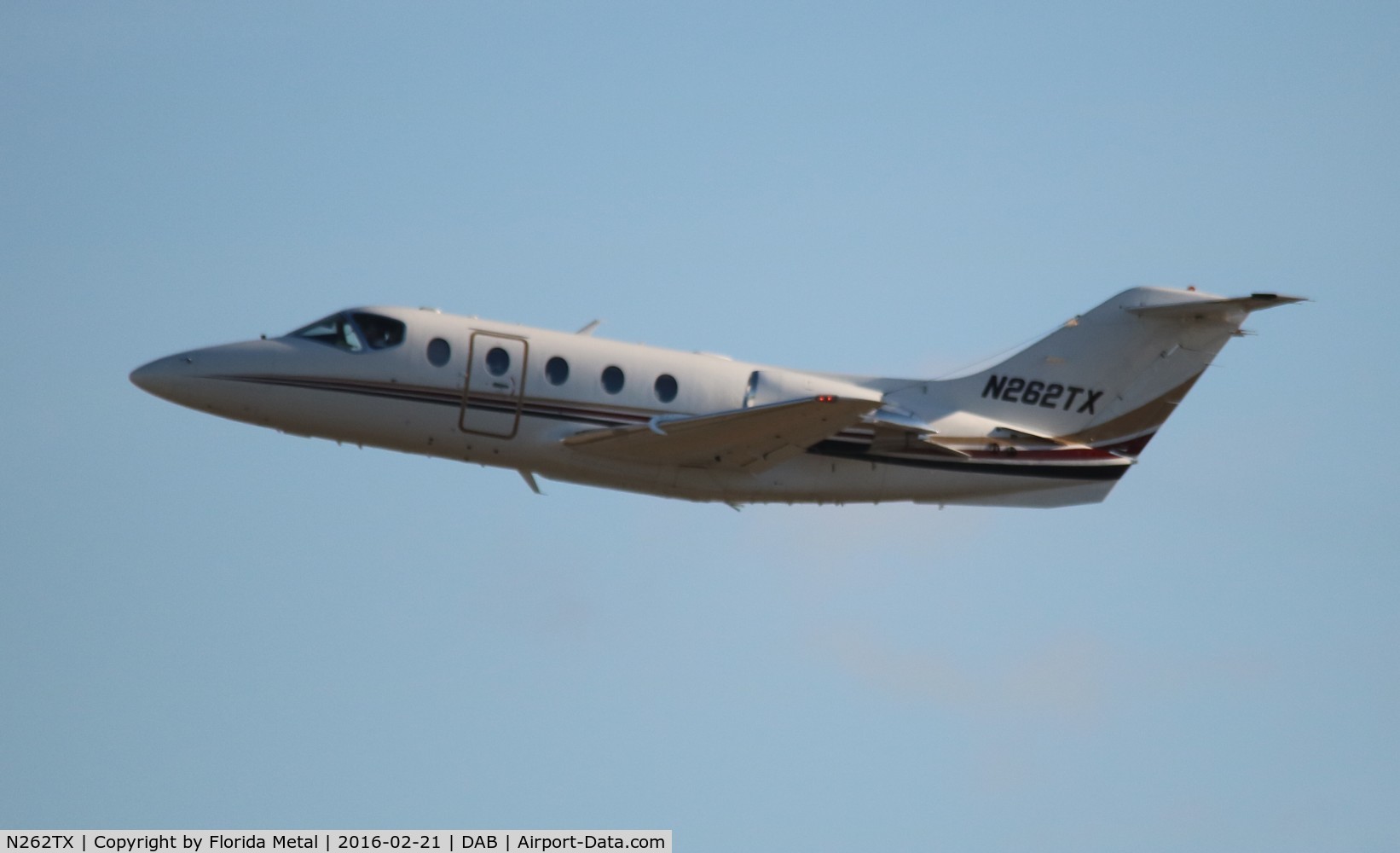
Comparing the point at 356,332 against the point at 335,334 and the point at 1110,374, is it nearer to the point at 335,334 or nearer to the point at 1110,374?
the point at 335,334

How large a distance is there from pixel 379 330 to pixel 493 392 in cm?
236

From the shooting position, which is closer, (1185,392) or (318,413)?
(318,413)

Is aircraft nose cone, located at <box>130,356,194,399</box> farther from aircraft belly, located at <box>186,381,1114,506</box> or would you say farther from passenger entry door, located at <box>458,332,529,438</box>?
passenger entry door, located at <box>458,332,529,438</box>

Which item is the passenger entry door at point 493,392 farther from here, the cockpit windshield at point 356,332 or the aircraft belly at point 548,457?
the cockpit windshield at point 356,332

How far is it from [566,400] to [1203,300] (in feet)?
37.8

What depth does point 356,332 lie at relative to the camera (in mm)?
29969

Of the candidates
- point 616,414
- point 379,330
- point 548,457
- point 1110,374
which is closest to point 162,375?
point 379,330

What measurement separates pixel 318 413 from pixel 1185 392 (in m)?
15.4

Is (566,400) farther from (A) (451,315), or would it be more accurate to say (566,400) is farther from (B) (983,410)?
(B) (983,410)

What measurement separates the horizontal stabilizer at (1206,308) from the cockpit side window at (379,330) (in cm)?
1304

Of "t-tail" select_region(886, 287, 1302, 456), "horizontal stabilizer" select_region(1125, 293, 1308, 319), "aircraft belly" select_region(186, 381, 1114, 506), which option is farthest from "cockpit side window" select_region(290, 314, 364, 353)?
"horizontal stabilizer" select_region(1125, 293, 1308, 319)

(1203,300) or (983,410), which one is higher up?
(1203,300)

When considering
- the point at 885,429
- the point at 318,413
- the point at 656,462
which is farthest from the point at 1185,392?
the point at 318,413

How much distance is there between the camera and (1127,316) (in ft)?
104
